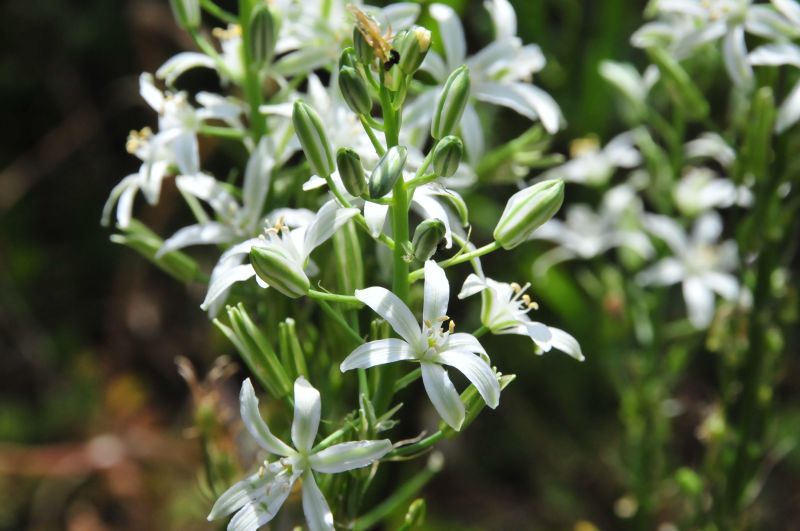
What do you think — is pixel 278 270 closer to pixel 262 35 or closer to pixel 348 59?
pixel 348 59

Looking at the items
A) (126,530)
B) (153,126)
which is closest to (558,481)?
(126,530)

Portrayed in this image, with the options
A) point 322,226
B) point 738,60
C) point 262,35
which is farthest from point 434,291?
point 738,60

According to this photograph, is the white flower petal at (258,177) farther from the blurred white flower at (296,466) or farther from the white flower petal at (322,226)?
the blurred white flower at (296,466)

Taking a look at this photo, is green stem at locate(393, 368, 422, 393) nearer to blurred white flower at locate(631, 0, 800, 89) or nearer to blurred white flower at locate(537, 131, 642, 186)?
blurred white flower at locate(631, 0, 800, 89)

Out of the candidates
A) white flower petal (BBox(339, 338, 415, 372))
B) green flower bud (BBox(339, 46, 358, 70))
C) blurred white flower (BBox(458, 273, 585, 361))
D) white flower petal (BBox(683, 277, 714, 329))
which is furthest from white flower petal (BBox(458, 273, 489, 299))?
white flower petal (BBox(683, 277, 714, 329))

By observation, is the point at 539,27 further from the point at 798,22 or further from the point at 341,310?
the point at 341,310
